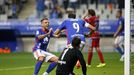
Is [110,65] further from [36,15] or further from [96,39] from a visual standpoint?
[36,15]

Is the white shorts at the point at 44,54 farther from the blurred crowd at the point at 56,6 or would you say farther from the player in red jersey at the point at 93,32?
the blurred crowd at the point at 56,6

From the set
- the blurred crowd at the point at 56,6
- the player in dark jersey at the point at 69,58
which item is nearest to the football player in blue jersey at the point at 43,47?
the player in dark jersey at the point at 69,58

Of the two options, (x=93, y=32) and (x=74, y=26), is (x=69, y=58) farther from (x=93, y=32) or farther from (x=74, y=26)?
(x=93, y=32)

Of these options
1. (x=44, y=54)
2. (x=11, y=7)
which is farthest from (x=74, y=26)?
(x=11, y=7)

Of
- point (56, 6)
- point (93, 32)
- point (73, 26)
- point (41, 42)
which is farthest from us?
point (56, 6)

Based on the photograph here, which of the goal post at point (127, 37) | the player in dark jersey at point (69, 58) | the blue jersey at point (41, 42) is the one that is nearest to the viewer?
the player in dark jersey at point (69, 58)

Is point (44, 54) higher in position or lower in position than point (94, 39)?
higher

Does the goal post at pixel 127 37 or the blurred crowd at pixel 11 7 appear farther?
the blurred crowd at pixel 11 7

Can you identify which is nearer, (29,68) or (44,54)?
(44,54)

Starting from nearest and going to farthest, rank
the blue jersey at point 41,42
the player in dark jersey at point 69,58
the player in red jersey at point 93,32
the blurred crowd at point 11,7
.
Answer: the player in dark jersey at point 69,58 < the blue jersey at point 41,42 < the player in red jersey at point 93,32 < the blurred crowd at point 11,7

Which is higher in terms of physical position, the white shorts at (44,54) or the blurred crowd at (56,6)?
the white shorts at (44,54)

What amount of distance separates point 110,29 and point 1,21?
6669mm

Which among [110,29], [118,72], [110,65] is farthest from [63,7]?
[118,72]

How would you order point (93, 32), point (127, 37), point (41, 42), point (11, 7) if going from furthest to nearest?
point (11, 7) → point (93, 32) → point (41, 42) → point (127, 37)
